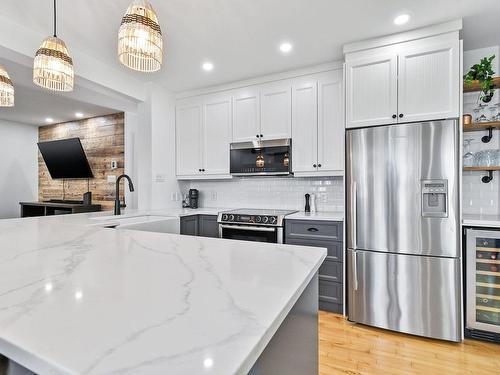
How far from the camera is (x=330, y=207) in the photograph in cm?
321

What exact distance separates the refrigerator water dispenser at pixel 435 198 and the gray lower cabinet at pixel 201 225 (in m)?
2.06

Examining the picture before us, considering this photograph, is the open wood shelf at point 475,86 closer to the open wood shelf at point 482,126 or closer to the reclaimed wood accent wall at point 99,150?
the open wood shelf at point 482,126

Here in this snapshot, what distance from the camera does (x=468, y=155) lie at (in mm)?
2539

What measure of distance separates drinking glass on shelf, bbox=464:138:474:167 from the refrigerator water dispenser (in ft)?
2.29

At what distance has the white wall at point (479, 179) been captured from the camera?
100 inches

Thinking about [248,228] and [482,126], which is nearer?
[482,126]

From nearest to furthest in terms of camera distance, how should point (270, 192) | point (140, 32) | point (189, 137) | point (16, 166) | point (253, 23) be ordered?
1. point (140, 32)
2. point (253, 23)
3. point (270, 192)
4. point (189, 137)
5. point (16, 166)

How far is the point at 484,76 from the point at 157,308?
306cm

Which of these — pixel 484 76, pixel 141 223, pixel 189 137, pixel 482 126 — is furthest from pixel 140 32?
pixel 482 126

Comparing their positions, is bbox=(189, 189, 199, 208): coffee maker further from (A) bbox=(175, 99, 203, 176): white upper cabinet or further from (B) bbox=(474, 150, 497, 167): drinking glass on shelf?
(B) bbox=(474, 150, 497, 167): drinking glass on shelf

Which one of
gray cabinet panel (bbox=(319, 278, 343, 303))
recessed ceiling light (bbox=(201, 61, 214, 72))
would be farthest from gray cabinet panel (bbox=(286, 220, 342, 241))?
recessed ceiling light (bbox=(201, 61, 214, 72))

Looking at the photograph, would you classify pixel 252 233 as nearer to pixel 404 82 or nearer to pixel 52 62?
pixel 404 82

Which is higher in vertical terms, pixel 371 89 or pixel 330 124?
pixel 371 89

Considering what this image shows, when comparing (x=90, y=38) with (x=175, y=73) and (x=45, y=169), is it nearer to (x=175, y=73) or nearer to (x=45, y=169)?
(x=175, y=73)
